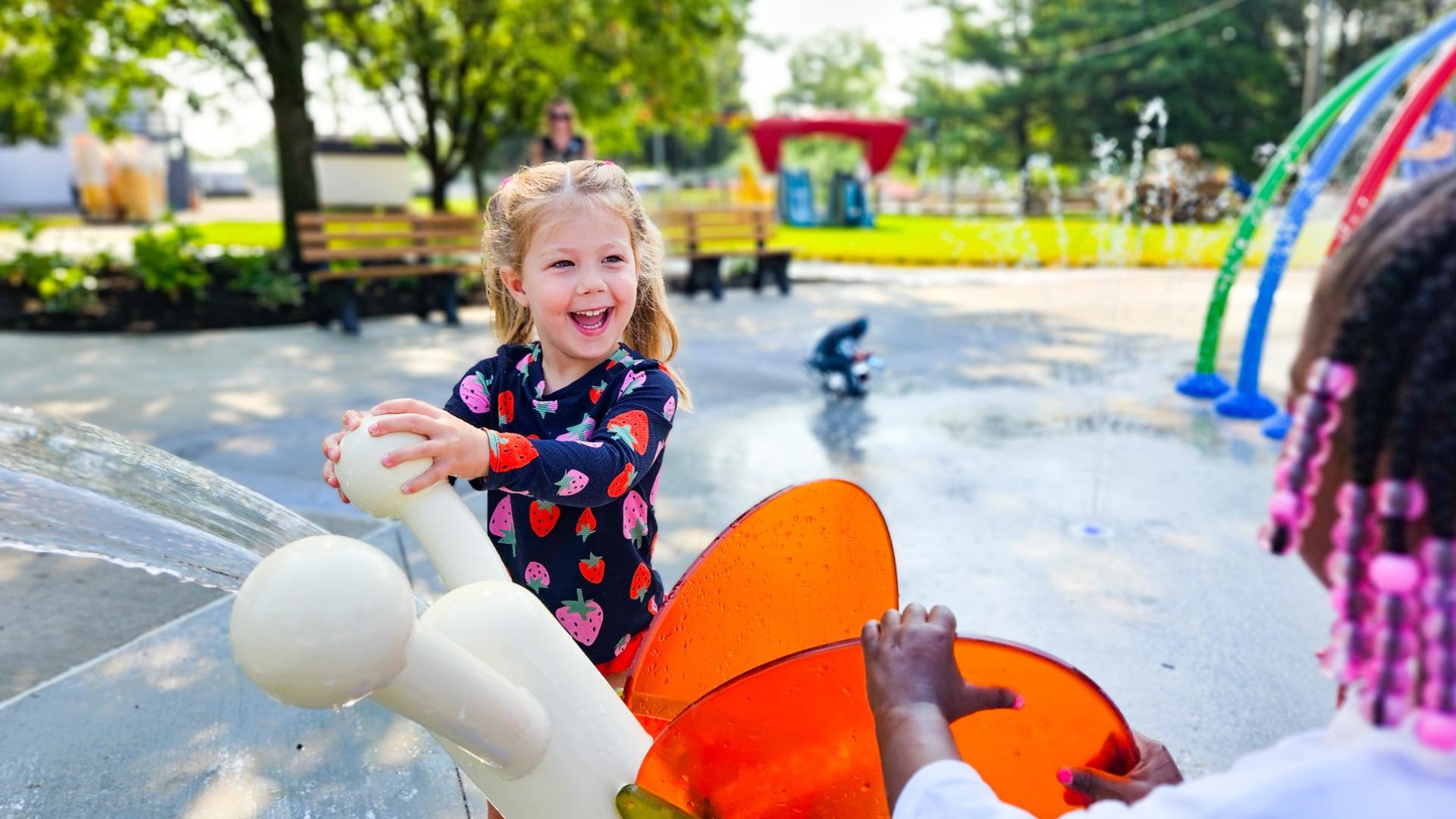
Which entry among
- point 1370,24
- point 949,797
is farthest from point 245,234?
point 1370,24

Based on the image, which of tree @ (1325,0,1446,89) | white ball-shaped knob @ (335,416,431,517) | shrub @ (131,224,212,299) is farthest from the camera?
tree @ (1325,0,1446,89)

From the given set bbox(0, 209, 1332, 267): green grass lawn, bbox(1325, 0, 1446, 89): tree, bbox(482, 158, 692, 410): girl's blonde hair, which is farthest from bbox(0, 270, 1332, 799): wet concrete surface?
bbox(1325, 0, 1446, 89): tree

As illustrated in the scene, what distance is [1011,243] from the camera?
1745cm

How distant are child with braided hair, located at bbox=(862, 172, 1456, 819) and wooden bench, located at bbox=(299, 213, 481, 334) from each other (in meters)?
7.19

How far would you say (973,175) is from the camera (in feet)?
131

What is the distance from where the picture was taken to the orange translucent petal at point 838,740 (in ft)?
3.75

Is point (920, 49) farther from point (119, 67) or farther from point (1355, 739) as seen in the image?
point (1355, 739)

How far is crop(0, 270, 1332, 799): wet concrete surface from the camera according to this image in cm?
288

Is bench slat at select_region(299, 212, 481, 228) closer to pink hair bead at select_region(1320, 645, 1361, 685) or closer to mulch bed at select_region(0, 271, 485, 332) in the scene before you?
mulch bed at select_region(0, 271, 485, 332)

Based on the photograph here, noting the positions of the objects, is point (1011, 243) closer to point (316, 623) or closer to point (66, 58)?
point (66, 58)

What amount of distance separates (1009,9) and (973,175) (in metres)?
6.09

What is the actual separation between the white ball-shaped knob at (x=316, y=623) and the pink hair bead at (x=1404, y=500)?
30.7 inches

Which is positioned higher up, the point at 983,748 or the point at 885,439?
the point at 983,748

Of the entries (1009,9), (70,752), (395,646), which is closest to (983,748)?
(395,646)
